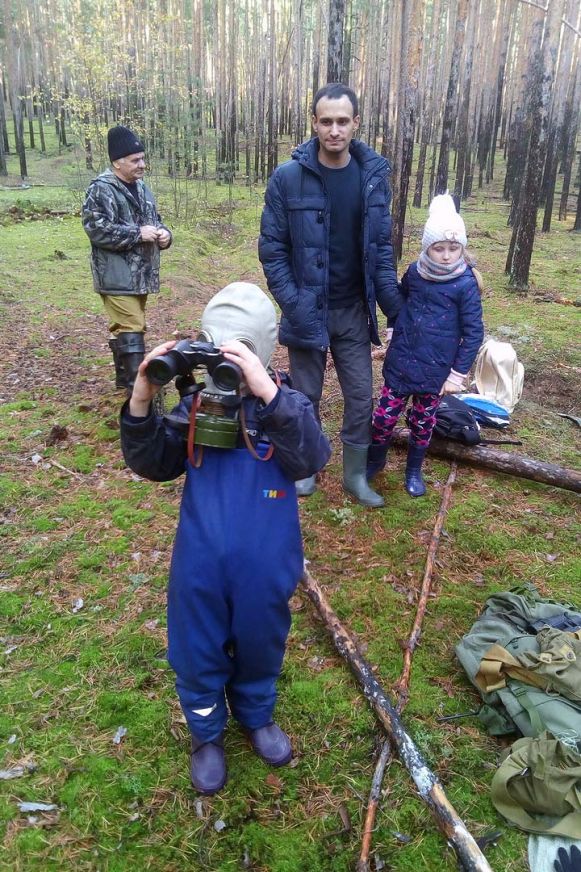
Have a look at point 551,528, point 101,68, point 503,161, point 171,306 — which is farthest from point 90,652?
point 503,161

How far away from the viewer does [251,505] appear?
6.04ft

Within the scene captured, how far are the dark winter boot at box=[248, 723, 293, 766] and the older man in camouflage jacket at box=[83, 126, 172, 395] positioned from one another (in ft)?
11.5

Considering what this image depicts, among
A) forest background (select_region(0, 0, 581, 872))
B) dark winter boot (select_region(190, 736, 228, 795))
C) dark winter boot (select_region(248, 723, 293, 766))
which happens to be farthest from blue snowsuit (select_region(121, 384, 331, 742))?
forest background (select_region(0, 0, 581, 872))

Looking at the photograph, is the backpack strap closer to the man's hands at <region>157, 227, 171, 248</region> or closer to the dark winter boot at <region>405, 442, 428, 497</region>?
the dark winter boot at <region>405, 442, 428, 497</region>

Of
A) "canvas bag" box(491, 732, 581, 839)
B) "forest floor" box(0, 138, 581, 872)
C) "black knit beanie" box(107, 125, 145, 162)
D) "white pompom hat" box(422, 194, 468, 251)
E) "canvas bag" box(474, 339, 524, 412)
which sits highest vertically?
"black knit beanie" box(107, 125, 145, 162)

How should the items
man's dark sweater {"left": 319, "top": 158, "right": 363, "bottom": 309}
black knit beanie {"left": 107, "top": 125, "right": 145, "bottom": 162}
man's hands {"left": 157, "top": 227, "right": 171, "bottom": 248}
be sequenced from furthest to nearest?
man's hands {"left": 157, "top": 227, "right": 171, "bottom": 248} < black knit beanie {"left": 107, "top": 125, "right": 145, "bottom": 162} < man's dark sweater {"left": 319, "top": 158, "right": 363, "bottom": 309}

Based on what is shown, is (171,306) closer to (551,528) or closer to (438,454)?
(438,454)

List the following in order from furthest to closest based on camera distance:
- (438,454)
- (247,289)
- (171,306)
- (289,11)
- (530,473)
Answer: (289,11) < (171,306) < (438,454) < (530,473) < (247,289)

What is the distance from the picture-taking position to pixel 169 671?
9.05ft

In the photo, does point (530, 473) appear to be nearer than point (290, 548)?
No

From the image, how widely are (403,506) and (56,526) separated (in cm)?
230

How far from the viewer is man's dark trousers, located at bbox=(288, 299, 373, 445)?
12.3ft

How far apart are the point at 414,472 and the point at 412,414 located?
0.45 metres

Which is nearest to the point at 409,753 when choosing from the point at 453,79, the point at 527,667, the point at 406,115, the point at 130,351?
the point at 527,667
